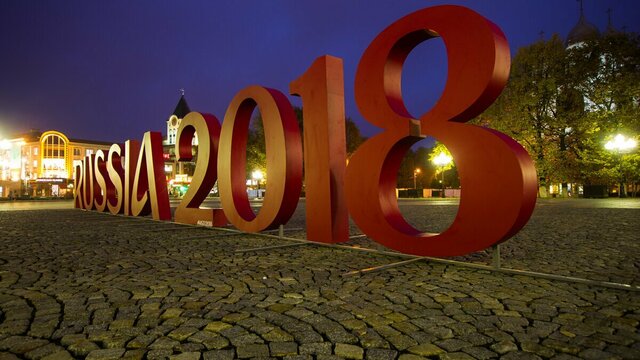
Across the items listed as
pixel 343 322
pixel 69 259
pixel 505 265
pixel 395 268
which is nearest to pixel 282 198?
pixel 395 268

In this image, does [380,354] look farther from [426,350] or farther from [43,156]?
[43,156]

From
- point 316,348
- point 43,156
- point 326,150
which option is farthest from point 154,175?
point 43,156

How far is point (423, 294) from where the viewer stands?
3701 mm

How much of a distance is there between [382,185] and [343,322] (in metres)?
2.97

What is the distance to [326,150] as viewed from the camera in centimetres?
679

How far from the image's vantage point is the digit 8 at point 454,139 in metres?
4.40

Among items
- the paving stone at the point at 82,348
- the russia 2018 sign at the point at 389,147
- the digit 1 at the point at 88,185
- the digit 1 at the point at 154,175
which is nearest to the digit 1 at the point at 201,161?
the russia 2018 sign at the point at 389,147

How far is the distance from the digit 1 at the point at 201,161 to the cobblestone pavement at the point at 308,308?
402 centimetres

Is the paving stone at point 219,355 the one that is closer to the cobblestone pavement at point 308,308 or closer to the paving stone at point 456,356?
the cobblestone pavement at point 308,308

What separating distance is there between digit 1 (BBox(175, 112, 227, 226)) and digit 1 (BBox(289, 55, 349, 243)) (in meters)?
3.43

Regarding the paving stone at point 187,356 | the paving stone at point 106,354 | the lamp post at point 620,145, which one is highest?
the lamp post at point 620,145

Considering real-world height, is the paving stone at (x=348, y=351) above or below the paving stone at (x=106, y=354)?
below

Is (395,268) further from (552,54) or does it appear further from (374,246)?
(552,54)

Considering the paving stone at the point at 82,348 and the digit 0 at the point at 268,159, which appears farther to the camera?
the digit 0 at the point at 268,159
